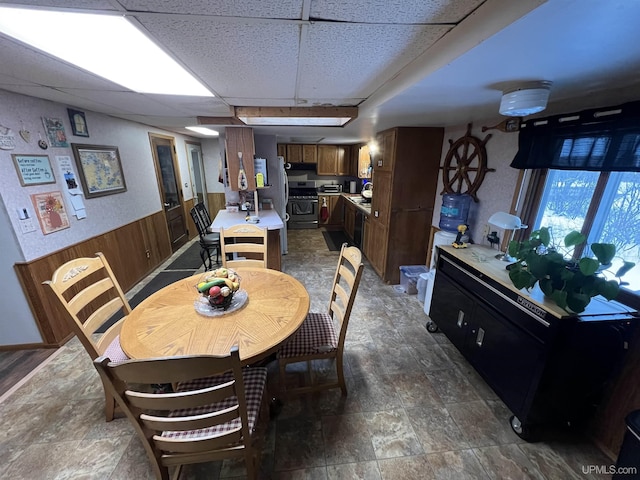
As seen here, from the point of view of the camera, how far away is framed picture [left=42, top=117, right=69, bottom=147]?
2.25 meters

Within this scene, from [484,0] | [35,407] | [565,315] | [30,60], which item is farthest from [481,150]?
[35,407]

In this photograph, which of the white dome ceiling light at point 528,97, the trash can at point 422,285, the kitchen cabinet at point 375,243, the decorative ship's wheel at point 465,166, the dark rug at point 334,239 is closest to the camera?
the white dome ceiling light at point 528,97

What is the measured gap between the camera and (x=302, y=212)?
19.7ft

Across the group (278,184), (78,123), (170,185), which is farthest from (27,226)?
(278,184)

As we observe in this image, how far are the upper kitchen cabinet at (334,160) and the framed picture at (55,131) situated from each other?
4.51m

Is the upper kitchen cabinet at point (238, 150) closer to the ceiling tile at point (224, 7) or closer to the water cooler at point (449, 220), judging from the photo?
the water cooler at point (449, 220)

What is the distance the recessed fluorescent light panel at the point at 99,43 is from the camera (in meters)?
0.93

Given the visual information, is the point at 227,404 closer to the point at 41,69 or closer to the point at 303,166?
the point at 41,69

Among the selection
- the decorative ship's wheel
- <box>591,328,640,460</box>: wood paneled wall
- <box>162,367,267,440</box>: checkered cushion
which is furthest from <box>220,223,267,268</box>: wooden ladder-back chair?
<box>591,328,640,460</box>: wood paneled wall

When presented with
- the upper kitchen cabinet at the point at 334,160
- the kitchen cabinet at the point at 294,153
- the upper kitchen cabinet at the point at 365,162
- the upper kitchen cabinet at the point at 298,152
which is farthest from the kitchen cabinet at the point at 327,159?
the upper kitchen cabinet at the point at 365,162

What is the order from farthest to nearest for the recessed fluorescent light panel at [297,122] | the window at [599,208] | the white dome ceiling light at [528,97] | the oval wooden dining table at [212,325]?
the recessed fluorescent light panel at [297,122] → the window at [599,208] → the white dome ceiling light at [528,97] → the oval wooden dining table at [212,325]

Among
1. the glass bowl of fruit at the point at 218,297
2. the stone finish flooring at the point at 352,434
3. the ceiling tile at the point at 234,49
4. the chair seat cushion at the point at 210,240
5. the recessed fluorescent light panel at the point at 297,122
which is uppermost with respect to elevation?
the ceiling tile at the point at 234,49

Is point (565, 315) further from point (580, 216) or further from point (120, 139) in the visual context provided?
point (120, 139)

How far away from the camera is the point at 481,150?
2.45 m
